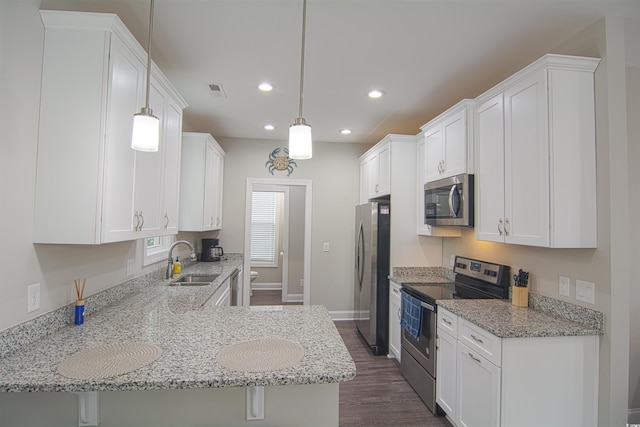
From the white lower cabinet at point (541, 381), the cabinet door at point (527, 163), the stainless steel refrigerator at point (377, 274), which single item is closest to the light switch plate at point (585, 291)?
the white lower cabinet at point (541, 381)

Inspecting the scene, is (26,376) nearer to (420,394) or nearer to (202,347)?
(202,347)

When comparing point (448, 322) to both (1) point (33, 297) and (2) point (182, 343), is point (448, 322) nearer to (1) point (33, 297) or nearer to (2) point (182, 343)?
(2) point (182, 343)

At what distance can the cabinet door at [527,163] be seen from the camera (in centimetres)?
194

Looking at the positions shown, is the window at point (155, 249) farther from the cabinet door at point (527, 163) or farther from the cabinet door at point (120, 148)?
the cabinet door at point (527, 163)

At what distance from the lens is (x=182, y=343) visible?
4.85 ft

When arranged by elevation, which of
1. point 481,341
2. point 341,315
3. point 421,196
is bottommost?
point 341,315

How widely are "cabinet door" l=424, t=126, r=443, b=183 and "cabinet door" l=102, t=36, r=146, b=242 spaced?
2494 mm

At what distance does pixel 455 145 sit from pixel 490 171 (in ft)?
1.63

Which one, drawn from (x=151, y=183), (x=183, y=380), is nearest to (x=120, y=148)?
(x=151, y=183)

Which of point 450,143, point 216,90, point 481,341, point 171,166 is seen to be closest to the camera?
point 481,341

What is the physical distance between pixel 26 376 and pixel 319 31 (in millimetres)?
2256

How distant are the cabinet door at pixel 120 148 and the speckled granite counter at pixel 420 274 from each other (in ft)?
8.72

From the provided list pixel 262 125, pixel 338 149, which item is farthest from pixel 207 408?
pixel 338 149

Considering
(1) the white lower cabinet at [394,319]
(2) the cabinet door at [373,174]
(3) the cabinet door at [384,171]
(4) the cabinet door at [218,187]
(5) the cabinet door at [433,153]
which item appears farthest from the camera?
(4) the cabinet door at [218,187]
